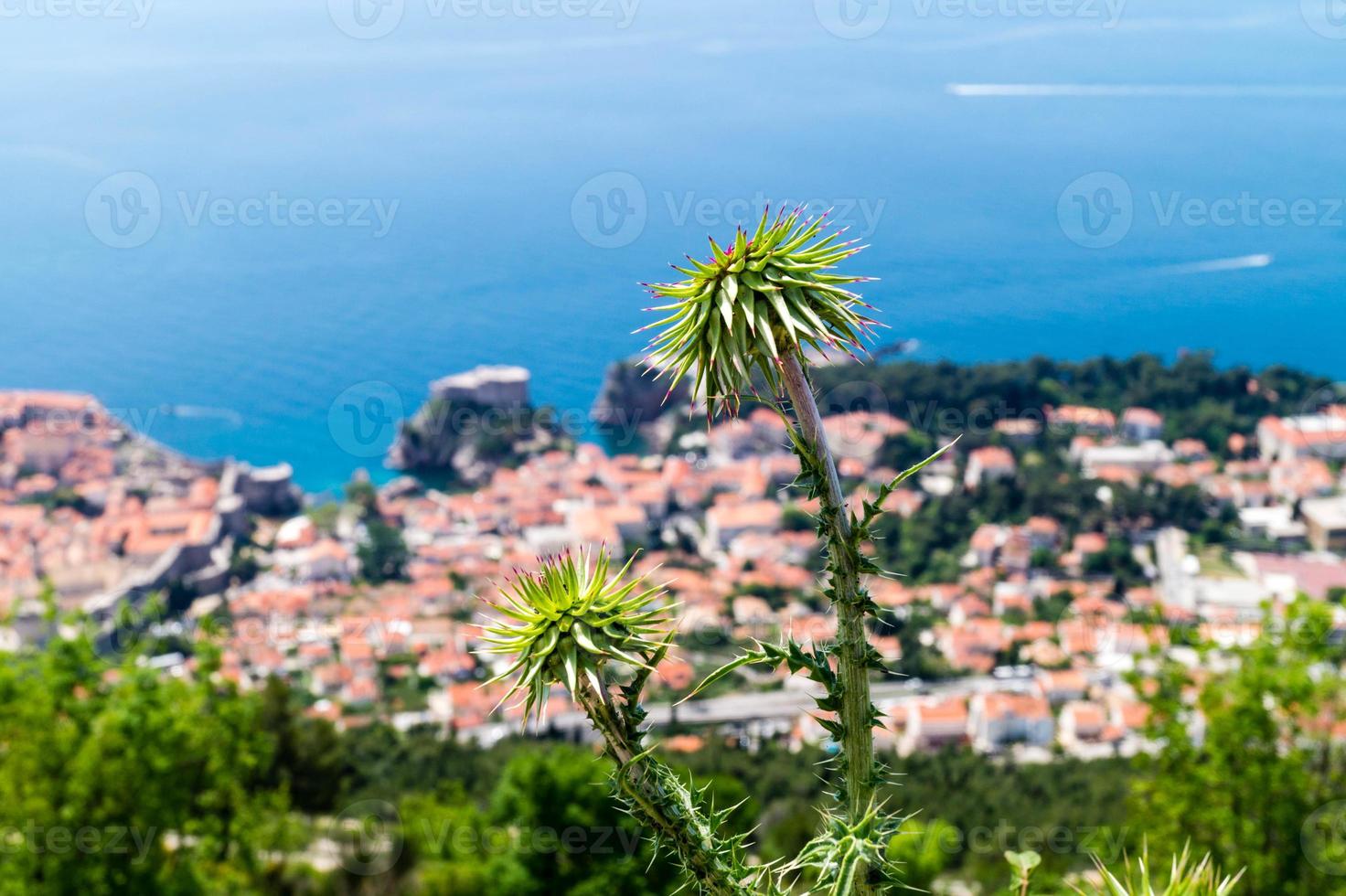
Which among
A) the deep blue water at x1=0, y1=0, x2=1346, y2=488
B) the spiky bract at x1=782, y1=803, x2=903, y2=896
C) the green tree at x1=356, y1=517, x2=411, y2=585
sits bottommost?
the spiky bract at x1=782, y1=803, x2=903, y2=896

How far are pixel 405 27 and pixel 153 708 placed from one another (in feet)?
536

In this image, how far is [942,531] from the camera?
2121 inches

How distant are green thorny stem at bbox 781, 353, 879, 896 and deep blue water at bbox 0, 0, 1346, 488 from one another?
51084 mm

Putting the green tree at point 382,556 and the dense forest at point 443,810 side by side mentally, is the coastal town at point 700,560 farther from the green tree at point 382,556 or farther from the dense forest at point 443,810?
the dense forest at point 443,810

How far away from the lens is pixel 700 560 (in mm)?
55312

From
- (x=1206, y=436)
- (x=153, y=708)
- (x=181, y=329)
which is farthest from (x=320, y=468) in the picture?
(x=153, y=708)

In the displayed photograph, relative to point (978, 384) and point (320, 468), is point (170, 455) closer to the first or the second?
point (320, 468)

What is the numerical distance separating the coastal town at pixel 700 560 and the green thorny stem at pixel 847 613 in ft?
82.6

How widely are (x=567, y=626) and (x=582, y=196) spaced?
10253cm

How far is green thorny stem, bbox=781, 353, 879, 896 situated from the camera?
2.74m

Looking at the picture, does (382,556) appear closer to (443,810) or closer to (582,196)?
(443,810)

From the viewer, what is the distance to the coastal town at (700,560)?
123ft

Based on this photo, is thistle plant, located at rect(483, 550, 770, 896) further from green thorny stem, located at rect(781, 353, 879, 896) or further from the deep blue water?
the deep blue water

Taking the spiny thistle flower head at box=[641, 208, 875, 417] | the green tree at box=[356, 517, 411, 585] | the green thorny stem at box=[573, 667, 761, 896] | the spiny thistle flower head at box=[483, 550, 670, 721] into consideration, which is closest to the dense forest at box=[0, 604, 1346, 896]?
the green thorny stem at box=[573, 667, 761, 896]
